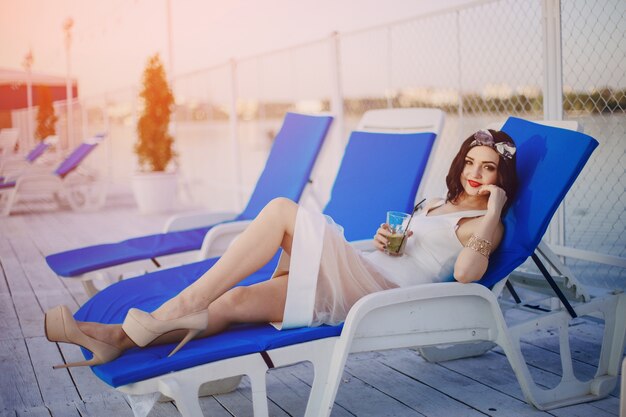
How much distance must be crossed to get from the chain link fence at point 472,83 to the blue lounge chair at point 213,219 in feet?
0.68

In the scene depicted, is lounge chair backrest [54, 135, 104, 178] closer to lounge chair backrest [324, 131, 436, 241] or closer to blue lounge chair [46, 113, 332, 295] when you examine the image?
blue lounge chair [46, 113, 332, 295]

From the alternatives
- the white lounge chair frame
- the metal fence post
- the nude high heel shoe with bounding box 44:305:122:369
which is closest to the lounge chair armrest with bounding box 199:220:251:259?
the white lounge chair frame

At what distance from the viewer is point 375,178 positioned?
363cm

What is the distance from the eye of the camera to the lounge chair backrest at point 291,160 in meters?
4.26

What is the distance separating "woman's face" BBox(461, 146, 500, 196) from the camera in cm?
279

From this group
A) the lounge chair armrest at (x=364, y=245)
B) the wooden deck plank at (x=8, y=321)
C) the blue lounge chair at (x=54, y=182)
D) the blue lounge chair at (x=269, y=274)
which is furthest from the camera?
the blue lounge chair at (x=54, y=182)

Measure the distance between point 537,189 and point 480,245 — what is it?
0.33 m

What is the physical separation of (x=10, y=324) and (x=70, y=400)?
4.28 ft

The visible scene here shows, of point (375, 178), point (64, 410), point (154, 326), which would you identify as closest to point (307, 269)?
point (154, 326)

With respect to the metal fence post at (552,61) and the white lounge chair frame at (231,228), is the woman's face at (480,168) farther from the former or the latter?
the metal fence post at (552,61)

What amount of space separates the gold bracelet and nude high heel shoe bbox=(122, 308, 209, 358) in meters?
0.94

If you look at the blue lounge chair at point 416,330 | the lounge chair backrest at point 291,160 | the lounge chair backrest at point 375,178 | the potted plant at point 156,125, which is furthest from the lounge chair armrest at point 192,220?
the potted plant at point 156,125

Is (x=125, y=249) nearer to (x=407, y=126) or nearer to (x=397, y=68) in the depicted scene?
(x=407, y=126)

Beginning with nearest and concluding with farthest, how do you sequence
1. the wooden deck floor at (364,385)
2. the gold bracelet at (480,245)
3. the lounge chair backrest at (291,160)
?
1. the gold bracelet at (480,245)
2. the wooden deck floor at (364,385)
3. the lounge chair backrest at (291,160)
